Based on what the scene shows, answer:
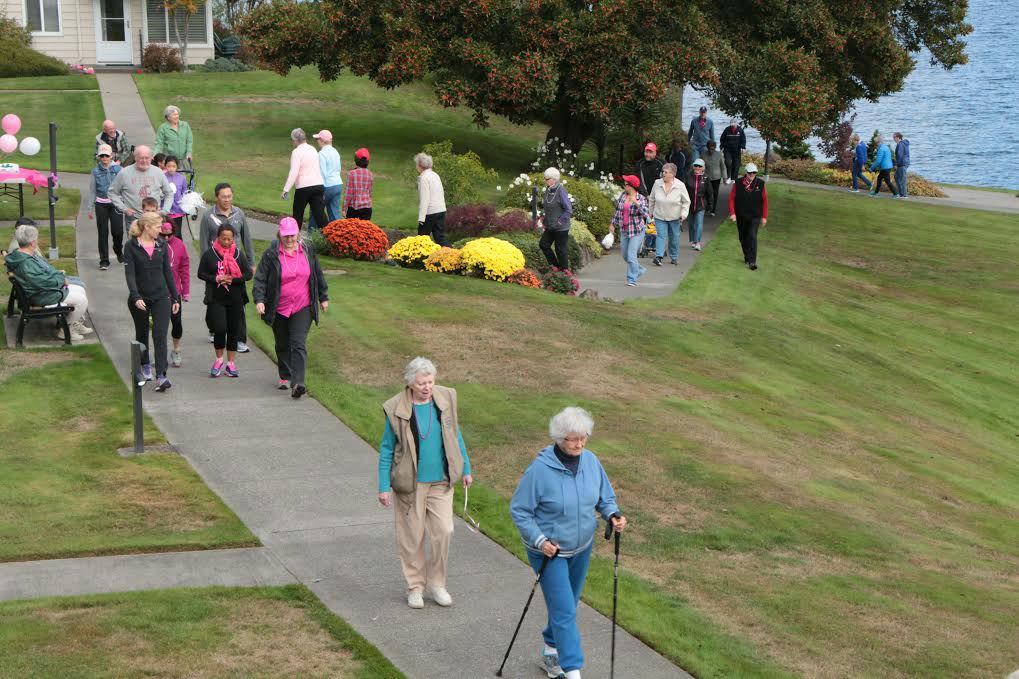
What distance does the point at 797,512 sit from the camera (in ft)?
38.5

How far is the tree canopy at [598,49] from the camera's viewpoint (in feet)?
95.6

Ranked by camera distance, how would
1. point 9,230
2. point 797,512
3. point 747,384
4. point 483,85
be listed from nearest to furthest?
point 797,512
point 747,384
point 9,230
point 483,85

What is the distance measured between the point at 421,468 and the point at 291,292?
524cm

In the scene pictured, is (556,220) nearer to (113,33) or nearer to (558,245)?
(558,245)

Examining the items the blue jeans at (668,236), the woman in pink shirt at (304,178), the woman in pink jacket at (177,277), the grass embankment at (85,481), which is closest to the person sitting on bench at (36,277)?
the grass embankment at (85,481)

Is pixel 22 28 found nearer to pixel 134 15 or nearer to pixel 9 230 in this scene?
pixel 134 15

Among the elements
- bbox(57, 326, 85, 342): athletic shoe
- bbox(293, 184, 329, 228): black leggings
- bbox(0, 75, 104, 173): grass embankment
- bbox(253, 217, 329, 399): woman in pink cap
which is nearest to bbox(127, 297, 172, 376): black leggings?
bbox(253, 217, 329, 399): woman in pink cap

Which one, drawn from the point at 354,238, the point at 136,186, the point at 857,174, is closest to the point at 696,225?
the point at 354,238

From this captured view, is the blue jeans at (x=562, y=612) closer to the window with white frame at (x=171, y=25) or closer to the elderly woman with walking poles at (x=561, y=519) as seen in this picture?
the elderly woman with walking poles at (x=561, y=519)

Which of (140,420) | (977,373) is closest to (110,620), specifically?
(140,420)

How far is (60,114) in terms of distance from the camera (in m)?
36.2

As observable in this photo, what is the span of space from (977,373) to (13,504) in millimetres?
15332

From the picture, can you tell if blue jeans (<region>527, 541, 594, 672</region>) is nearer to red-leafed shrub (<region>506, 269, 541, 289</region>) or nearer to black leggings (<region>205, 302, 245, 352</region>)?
black leggings (<region>205, 302, 245, 352</region>)

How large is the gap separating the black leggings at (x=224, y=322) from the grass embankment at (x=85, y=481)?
1.19 meters
